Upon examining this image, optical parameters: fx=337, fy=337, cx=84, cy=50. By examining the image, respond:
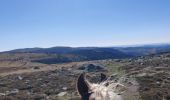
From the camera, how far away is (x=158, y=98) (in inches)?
1064

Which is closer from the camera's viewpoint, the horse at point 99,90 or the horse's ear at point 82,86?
the horse at point 99,90

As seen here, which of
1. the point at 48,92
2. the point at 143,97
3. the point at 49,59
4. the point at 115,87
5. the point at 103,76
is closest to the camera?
the point at 115,87

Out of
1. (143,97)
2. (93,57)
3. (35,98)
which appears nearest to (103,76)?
(143,97)

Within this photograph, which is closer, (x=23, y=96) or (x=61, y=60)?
(x=23, y=96)

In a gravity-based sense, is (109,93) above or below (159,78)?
above

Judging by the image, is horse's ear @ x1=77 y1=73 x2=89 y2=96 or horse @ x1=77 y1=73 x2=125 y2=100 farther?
Result: horse's ear @ x1=77 y1=73 x2=89 y2=96

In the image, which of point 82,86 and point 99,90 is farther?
point 82,86

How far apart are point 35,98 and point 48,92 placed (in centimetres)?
589

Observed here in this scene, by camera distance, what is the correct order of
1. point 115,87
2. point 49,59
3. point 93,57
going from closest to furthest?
point 115,87, point 49,59, point 93,57

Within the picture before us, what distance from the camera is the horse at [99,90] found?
186cm

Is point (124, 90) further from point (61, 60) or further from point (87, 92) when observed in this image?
point (61, 60)

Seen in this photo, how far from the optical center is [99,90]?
1967 millimetres

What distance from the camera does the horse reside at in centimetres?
186

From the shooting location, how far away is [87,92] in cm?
204
